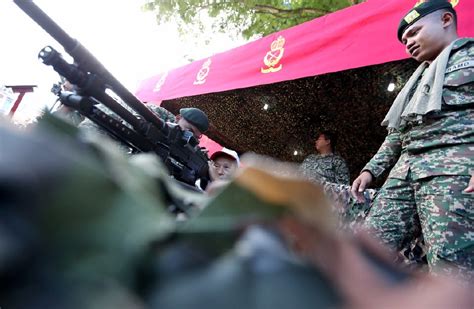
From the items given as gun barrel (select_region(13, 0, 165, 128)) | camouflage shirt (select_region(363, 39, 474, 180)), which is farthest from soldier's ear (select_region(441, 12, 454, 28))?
gun barrel (select_region(13, 0, 165, 128))

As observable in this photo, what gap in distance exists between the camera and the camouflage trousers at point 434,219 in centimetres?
105

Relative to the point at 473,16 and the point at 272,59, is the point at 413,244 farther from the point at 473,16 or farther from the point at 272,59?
the point at 272,59

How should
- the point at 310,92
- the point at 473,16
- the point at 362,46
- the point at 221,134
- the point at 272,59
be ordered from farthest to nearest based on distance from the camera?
the point at 221,134 < the point at 310,92 < the point at 272,59 < the point at 362,46 < the point at 473,16

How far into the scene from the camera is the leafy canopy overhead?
4.32 metres

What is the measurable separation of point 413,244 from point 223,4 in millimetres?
4244

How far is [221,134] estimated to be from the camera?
4285mm

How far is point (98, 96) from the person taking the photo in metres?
0.99

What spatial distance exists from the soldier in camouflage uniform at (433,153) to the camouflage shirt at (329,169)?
1.34 metres

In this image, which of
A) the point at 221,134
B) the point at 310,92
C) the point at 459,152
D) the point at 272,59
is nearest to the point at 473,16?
the point at 459,152

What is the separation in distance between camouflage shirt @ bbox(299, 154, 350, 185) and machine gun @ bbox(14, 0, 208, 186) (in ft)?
6.07

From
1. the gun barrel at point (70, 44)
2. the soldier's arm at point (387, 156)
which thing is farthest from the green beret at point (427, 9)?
the gun barrel at point (70, 44)

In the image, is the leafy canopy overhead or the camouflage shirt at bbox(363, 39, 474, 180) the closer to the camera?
the camouflage shirt at bbox(363, 39, 474, 180)

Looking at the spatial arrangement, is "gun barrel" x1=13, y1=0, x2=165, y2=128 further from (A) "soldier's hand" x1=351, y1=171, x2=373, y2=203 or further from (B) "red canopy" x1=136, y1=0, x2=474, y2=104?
(B) "red canopy" x1=136, y1=0, x2=474, y2=104

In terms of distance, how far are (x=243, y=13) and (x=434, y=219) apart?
420 centimetres
